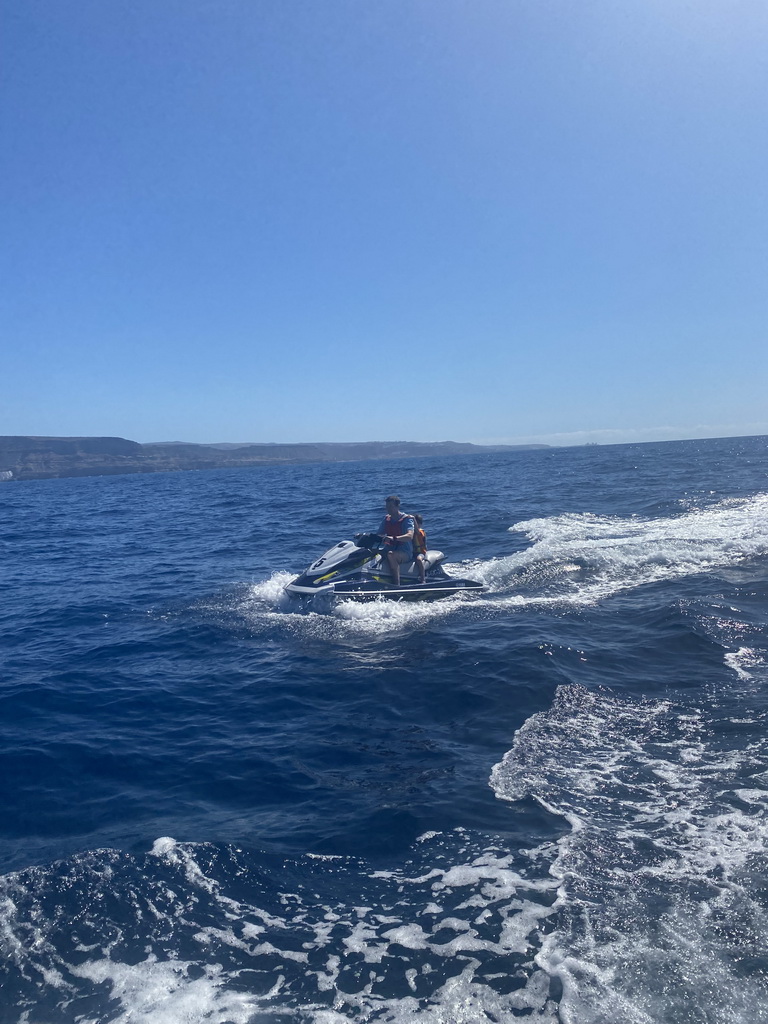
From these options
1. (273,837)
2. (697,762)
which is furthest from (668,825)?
(273,837)

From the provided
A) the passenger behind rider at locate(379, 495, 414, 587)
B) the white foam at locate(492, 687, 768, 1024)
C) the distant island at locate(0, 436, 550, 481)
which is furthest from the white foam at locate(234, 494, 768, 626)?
the distant island at locate(0, 436, 550, 481)

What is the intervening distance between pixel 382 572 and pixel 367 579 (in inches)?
18.3

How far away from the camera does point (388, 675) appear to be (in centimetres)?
984

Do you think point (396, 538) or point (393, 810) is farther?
point (396, 538)

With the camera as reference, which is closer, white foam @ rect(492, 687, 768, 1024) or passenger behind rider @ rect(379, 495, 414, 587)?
white foam @ rect(492, 687, 768, 1024)

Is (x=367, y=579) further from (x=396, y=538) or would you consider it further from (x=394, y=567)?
(x=396, y=538)

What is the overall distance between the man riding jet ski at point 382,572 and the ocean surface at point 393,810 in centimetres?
56

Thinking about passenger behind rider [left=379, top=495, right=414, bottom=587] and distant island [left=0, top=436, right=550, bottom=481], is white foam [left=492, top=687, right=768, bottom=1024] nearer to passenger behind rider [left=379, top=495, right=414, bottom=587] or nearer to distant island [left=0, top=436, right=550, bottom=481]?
passenger behind rider [left=379, top=495, right=414, bottom=587]

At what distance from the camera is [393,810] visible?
618 cm

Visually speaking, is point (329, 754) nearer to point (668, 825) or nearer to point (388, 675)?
point (388, 675)

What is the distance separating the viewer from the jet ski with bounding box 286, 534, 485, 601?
14.0 meters

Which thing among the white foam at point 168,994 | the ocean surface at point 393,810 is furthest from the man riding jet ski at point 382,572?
the white foam at point 168,994

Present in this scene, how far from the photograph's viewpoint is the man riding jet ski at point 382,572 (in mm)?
14070

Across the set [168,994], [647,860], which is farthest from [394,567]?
[168,994]
